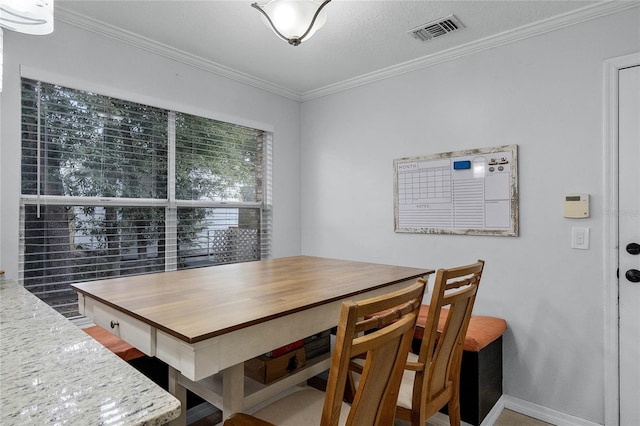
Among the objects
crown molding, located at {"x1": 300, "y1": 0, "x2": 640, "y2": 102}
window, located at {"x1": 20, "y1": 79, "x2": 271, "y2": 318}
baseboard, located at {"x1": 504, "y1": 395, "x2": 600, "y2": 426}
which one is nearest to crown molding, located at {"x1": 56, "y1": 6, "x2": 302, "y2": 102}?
window, located at {"x1": 20, "y1": 79, "x2": 271, "y2": 318}

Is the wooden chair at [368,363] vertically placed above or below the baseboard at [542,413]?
above

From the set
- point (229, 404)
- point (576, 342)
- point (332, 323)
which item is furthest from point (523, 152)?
point (229, 404)

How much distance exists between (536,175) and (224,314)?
222 centimetres

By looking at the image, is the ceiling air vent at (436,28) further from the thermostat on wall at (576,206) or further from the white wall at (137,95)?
the white wall at (137,95)

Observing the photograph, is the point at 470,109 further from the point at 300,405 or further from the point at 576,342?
the point at 300,405

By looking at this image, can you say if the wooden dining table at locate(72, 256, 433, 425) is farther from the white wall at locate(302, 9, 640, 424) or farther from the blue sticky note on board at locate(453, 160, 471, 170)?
the blue sticky note on board at locate(453, 160, 471, 170)

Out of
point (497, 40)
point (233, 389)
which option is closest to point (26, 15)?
point (233, 389)

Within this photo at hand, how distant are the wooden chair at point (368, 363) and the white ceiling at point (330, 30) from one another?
190 centimetres

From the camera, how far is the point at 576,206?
222cm

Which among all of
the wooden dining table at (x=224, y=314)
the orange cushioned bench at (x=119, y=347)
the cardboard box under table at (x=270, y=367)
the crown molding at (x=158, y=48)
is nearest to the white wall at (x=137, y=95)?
the crown molding at (x=158, y=48)

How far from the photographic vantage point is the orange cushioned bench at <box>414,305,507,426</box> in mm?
2090

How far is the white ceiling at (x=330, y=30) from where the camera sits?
7.20 ft

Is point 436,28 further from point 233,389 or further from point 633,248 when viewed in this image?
point 233,389

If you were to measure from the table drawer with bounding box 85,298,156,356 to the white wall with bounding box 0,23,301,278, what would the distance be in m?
1.10
